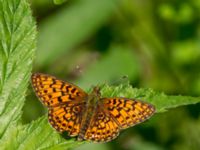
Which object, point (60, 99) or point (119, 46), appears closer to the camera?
point (60, 99)

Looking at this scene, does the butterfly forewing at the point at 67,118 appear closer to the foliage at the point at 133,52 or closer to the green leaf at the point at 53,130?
the green leaf at the point at 53,130

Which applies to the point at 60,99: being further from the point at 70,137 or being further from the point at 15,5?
the point at 15,5

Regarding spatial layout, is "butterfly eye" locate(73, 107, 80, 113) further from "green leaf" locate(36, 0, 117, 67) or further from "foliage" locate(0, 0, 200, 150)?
"green leaf" locate(36, 0, 117, 67)

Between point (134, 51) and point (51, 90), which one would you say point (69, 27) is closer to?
point (134, 51)

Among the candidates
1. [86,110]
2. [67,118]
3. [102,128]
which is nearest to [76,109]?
[86,110]

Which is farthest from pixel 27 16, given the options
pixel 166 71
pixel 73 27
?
pixel 166 71

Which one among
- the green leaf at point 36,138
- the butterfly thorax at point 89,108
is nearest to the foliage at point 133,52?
the butterfly thorax at point 89,108
